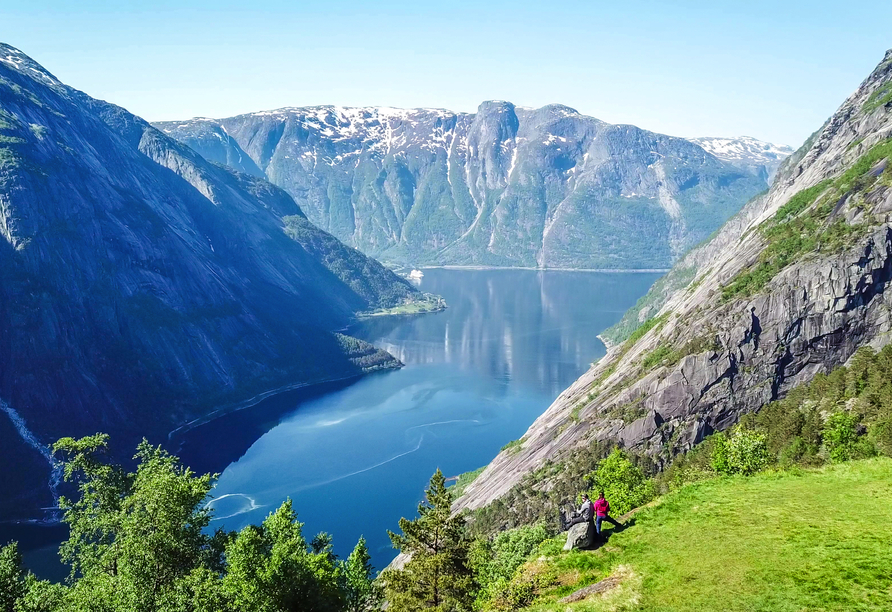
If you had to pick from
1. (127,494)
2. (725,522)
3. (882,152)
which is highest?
(882,152)

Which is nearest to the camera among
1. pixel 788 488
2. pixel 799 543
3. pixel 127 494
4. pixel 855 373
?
pixel 799 543

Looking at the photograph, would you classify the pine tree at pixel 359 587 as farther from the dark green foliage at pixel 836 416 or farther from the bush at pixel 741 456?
the dark green foliage at pixel 836 416

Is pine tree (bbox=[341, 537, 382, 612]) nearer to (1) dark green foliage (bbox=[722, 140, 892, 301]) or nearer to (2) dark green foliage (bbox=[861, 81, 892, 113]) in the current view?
(1) dark green foliage (bbox=[722, 140, 892, 301])

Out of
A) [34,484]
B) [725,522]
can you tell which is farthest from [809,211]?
[34,484]

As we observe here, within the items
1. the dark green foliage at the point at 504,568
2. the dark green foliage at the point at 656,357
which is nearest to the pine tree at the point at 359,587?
the dark green foliage at the point at 504,568

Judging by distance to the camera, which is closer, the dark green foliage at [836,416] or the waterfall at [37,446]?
the dark green foliage at [836,416]

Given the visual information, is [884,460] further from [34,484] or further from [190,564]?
[34,484]

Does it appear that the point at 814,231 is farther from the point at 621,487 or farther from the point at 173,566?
the point at 173,566

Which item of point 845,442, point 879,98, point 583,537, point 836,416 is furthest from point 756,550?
point 879,98
